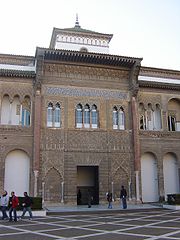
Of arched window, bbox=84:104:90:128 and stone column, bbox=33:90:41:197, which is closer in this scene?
stone column, bbox=33:90:41:197

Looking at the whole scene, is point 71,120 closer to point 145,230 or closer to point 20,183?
point 20,183

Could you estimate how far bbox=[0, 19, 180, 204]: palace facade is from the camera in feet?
61.1

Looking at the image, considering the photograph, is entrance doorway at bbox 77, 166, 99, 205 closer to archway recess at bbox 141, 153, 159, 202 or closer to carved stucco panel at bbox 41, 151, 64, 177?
carved stucco panel at bbox 41, 151, 64, 177

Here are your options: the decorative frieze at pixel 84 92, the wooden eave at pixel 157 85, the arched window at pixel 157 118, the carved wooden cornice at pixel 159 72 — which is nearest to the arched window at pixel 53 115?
the decorative frieze at pixel 84 92

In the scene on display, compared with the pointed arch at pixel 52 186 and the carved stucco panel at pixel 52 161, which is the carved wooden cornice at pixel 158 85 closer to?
the carved stucco panel at pixel 52 161

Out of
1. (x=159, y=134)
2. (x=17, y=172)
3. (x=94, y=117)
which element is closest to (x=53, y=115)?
(x=94, y=117)

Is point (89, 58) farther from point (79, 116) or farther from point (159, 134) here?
point (159, 134)

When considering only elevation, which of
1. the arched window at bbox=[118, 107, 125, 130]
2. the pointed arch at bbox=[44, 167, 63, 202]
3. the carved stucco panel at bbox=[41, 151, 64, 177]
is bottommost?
the pointed arch at bbox=[44, 167, 63, 202]

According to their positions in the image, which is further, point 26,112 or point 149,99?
point 149,99

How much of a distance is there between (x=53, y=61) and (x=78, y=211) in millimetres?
9910

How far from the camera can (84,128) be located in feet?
65.0

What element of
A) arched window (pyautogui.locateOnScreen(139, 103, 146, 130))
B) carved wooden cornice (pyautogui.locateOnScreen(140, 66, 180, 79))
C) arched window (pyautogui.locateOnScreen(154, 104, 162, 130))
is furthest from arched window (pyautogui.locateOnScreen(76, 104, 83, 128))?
carved wooden cornice (pyautogui.locateOnScreen(140, 66, 180, 79))

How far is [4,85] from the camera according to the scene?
19.3 meters

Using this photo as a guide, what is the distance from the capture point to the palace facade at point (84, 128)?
1862 centimetres
